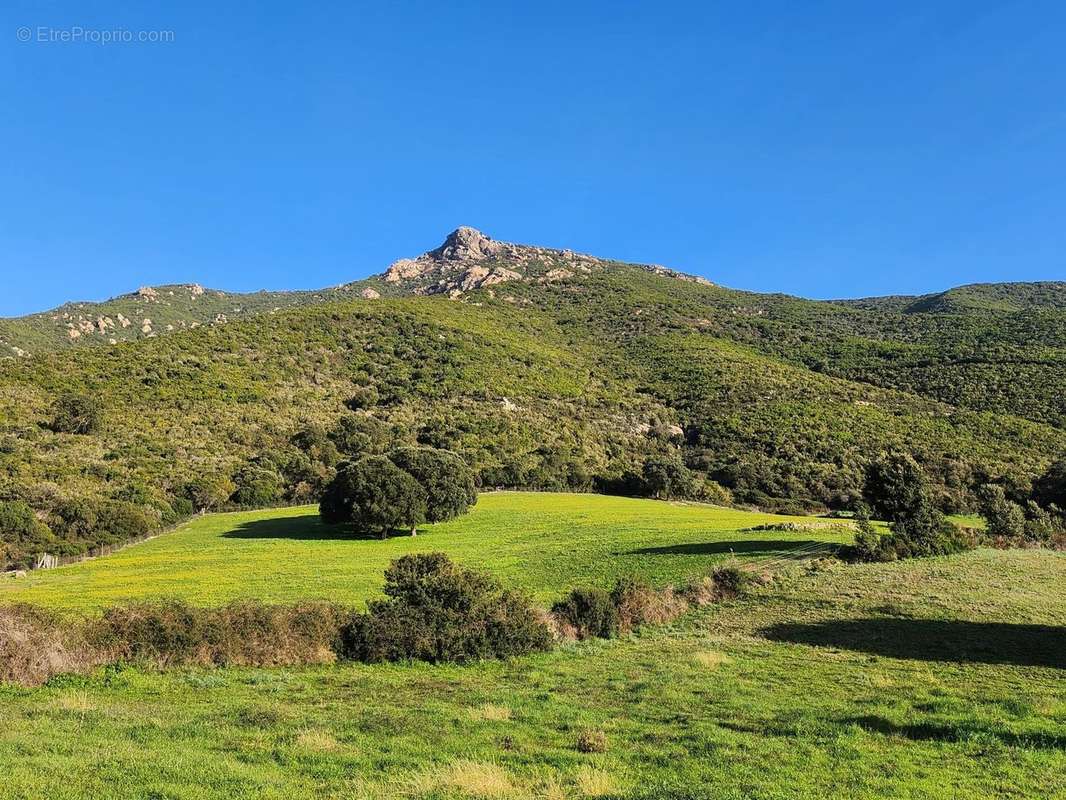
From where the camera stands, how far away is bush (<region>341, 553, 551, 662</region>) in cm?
1730

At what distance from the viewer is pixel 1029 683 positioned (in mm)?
14852

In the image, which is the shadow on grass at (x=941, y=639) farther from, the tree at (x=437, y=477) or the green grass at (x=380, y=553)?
the tree at (x=437, y=477)

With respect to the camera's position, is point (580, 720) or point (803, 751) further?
point (580, 720)

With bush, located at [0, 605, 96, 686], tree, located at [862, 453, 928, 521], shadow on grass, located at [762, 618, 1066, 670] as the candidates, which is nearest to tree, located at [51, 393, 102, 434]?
bush, located at [0, 605, 96, 686]

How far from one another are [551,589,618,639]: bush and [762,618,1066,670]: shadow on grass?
16.5ft

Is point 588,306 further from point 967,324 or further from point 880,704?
point 880,704

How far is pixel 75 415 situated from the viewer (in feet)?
200

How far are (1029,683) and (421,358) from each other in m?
93.8

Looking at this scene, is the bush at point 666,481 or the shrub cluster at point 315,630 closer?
the shrub cluster at point 315,630

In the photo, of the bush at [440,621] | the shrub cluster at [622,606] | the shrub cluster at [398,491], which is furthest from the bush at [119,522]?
the shrub cluster at [622,606]

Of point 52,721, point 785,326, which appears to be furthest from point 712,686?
point 785,326

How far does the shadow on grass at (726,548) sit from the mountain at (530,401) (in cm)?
3365

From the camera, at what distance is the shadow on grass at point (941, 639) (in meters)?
17.4

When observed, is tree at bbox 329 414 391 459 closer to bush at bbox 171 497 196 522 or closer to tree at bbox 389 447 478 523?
bush at bbox 171 497 196 522
